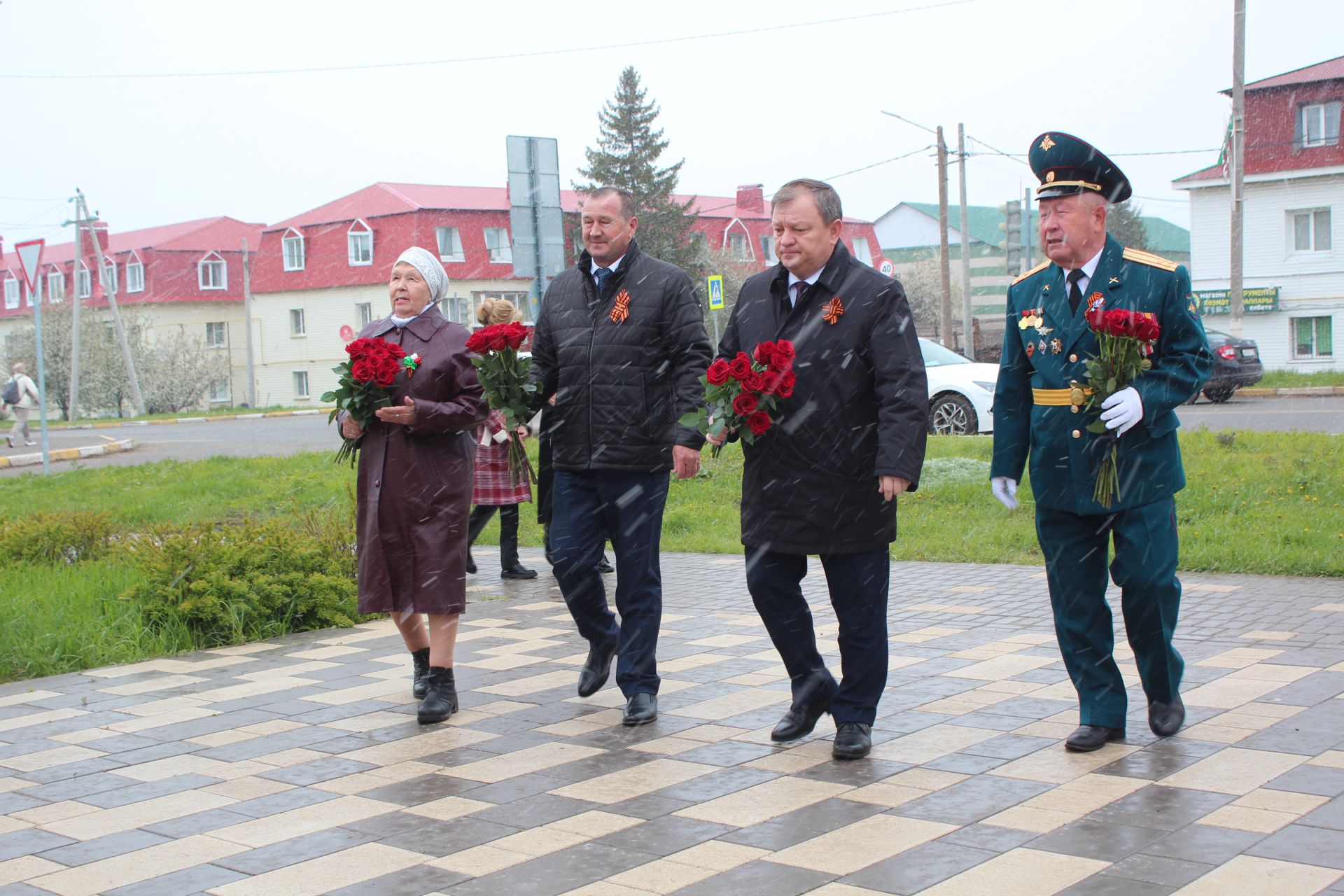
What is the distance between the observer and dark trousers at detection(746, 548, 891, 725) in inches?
197

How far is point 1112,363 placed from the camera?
4.66 m

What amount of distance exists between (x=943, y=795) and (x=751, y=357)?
5.50ft

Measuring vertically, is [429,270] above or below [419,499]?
above

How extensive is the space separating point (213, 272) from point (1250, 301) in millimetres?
45376

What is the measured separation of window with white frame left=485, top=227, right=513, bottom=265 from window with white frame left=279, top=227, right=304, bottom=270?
831 centimetres

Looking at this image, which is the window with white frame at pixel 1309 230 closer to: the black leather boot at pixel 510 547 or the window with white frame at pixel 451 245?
the window with white frame at pixel 451 245

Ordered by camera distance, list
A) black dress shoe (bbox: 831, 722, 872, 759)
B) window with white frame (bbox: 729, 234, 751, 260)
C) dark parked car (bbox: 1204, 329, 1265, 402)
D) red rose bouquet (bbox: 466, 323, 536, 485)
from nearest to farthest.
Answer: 1. black dress shoe (bbox: 831, 722, 872, 759)
2. red rose bouquet (bbox: 466, 323, 536, 485)
3. dark parked car (bbox: 1204, 329, 1265, 402)
4. window with white frame (bbox: 729, 234, 751, 260)

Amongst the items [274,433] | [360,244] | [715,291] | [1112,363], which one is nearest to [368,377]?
[1112,363]

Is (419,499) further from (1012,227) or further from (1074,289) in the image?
(1012,227)

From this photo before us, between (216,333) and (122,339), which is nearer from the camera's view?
(122,339)

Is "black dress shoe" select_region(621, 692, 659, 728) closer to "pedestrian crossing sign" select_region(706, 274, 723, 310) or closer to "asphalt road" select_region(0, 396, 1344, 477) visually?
"asphalt road" select_region(0, 396, 1344, 477)

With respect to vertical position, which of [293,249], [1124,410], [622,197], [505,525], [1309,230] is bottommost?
[505,525]

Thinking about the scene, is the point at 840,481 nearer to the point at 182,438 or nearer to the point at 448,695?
the point at 448,695

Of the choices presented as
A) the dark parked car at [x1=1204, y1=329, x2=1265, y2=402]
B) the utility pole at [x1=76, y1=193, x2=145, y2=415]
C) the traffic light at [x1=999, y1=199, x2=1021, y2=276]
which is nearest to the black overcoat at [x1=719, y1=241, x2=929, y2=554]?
the dark parked car at [x1=1204, y1=329, x2=1265, y2=402]
